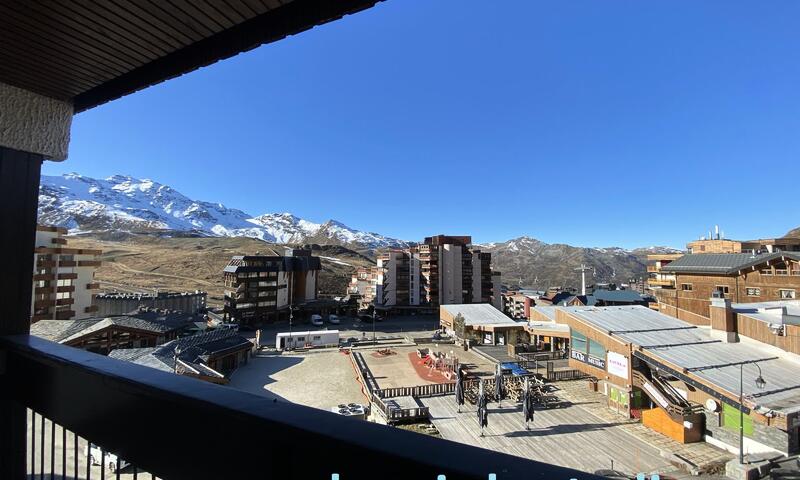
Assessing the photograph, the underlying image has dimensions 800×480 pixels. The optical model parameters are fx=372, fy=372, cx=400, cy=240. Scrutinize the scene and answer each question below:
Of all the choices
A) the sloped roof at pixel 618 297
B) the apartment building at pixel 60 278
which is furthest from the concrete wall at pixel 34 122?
the sloped roof at pixel 618 297

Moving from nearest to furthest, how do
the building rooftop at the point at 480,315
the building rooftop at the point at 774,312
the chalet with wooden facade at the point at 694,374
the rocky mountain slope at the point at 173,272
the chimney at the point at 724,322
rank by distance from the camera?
the chalet with wooden facade at the point at 694,374
the building rooftop at the point at 774,312
the chimney at the point at 724,322
the building rooftop at the point at 480,315
the rocky mountain slope at the point at 173,272

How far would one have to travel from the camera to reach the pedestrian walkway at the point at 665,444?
1177cm

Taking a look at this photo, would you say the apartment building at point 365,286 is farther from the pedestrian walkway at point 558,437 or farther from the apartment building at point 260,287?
the pedestrian walkway at point 558,437

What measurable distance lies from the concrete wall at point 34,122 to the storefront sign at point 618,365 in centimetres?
1845

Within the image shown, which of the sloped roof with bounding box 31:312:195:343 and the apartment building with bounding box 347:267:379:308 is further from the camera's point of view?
the apartment building with bounding box 347:267:379:308

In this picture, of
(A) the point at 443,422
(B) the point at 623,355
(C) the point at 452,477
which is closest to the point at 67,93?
(C) the point at 452,477

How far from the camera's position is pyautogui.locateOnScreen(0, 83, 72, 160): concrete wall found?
254 cm

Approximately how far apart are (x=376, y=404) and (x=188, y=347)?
1198cm

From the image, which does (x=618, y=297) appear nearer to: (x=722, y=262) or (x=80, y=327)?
(x=722, y=262)

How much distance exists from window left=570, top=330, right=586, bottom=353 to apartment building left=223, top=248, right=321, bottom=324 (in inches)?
1337

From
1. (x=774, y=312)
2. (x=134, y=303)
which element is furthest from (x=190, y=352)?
(x=774, y=312)

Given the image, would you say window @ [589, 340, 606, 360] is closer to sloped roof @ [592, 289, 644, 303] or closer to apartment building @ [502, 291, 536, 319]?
sloped roof @ [592, 289, 644, 303]

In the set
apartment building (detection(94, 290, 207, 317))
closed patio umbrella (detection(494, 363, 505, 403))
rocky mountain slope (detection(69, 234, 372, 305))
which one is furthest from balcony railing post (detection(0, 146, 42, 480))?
rocky mountain slope (detection(69, 234, 372, 305))

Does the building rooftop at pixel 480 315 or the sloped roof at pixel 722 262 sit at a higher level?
the sloped roof at pixel 722 262
